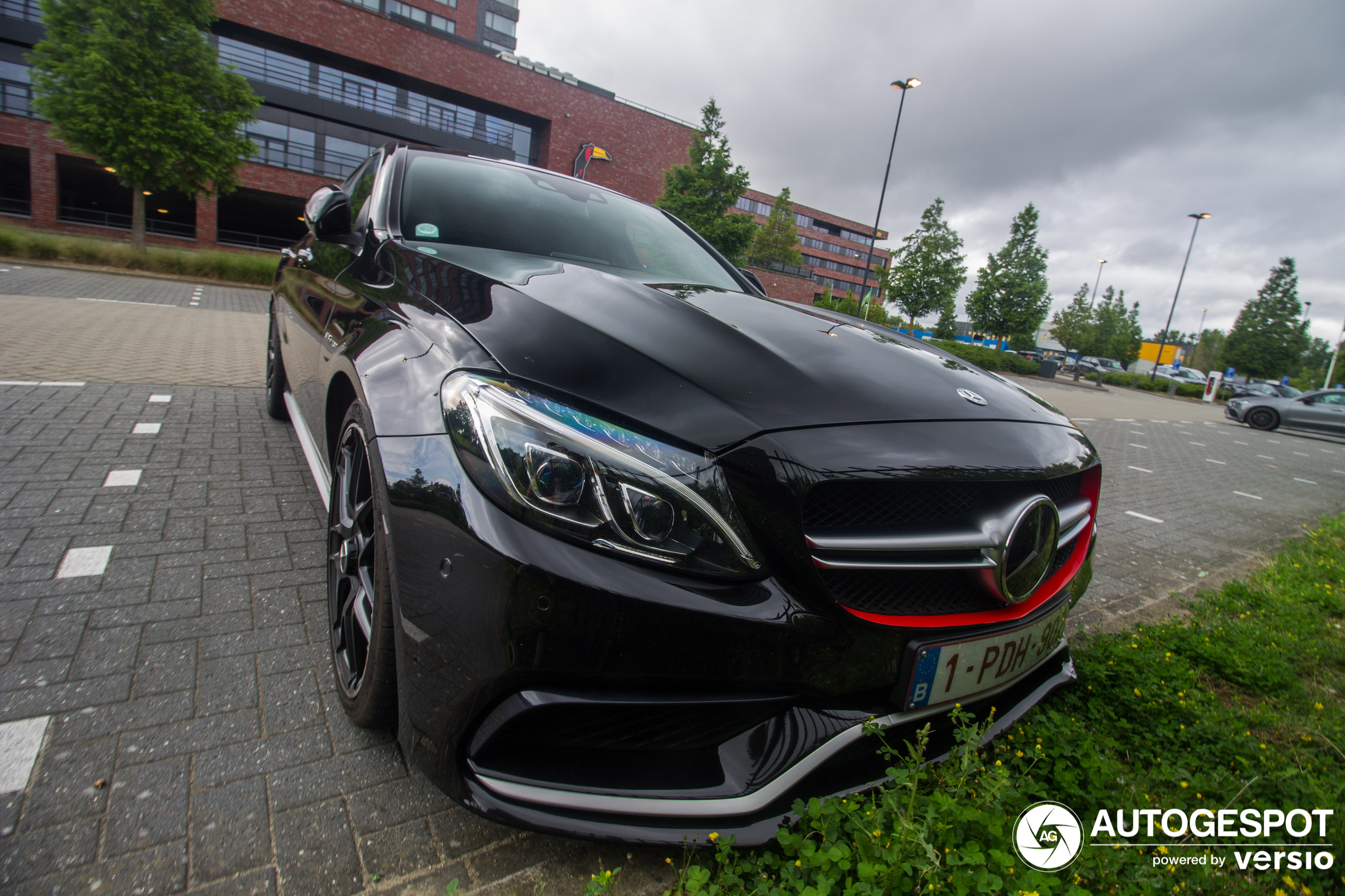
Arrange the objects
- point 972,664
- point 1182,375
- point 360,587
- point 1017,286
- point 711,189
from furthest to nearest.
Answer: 1. point 1182,375
2. point 1017,286
3. point 711,189
4. point 360,587
5. point 972,664

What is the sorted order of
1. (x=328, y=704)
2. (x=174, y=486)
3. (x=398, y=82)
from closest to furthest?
(x=328, y=704)
(x=174, y=486)
(x=398, y=82)

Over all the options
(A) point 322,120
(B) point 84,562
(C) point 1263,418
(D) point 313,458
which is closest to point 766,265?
(A) point 322,120

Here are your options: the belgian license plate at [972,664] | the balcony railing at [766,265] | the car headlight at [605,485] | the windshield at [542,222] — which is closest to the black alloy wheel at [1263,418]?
the windshield at [542,222]

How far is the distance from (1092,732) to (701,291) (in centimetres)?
183

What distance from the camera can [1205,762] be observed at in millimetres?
1886

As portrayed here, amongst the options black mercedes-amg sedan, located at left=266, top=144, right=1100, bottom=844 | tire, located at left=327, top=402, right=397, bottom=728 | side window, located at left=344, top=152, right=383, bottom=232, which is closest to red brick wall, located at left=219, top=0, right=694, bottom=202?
side window, located at left=344, top=152, right=383, bottom=232

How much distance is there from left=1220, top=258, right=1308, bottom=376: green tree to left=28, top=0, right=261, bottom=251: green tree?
58.4 metres

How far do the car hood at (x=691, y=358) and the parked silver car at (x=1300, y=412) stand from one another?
885 inches

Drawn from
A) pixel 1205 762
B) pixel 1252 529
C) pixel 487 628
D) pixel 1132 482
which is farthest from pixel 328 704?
pixel 1132 482

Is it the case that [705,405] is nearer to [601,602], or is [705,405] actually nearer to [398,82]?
[601,602]

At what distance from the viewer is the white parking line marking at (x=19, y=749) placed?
1.41 m

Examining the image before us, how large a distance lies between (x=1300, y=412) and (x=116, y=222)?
1808 inches

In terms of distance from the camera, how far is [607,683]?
1.14 metres

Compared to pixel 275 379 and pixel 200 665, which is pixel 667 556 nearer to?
pixel 200 665
